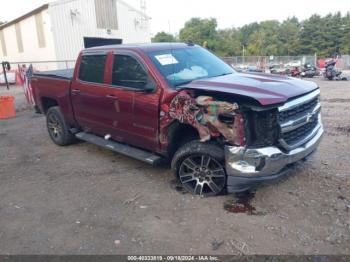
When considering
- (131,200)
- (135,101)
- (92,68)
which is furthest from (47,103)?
(131,200)

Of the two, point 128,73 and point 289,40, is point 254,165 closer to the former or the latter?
point 128,73

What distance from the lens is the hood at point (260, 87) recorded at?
3.76 m

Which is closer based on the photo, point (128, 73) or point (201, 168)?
point (201, 168)

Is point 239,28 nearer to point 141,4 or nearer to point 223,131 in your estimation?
point 141,4

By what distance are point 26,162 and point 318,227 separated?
490 cm

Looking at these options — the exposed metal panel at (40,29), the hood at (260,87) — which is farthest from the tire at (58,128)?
the exposed metal panel at (40,29)

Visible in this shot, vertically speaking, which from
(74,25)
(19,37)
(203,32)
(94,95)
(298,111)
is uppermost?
(203,32)

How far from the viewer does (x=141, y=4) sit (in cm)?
3372

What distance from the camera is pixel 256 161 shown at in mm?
3773

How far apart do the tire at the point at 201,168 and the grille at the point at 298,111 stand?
79 centimetres

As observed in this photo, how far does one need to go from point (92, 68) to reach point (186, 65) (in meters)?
1.75

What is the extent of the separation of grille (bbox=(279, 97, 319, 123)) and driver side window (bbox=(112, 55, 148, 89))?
1854mm

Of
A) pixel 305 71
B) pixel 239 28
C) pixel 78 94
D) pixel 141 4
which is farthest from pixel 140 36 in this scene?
pixel 239 28

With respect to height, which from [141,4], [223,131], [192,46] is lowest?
[223,131]
